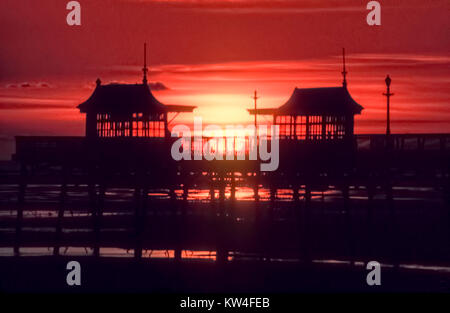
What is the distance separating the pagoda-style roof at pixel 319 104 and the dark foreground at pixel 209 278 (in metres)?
18.7

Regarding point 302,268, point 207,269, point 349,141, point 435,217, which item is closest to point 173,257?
point 207,269

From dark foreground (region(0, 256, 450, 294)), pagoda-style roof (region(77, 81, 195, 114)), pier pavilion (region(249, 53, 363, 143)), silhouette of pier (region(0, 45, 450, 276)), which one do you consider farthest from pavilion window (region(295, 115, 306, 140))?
dark foreground (region(0, 256, 450, 294))

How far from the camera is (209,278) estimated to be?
1075 inches

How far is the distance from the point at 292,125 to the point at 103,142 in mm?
13138

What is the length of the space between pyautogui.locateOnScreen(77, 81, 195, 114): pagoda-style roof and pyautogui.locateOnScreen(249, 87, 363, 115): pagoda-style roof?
17.3 feet

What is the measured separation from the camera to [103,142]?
1519 inches

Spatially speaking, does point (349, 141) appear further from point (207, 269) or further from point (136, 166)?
point (207, 269)

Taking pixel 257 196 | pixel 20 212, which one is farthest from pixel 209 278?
pixel 20 212

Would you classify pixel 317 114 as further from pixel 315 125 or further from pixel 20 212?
pixel 20 212

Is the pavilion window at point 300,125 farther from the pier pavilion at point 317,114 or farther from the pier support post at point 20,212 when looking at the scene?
the pier support post at point 20,212

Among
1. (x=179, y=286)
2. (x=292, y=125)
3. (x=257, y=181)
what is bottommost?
(x=179, y=286)

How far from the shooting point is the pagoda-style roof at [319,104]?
47625 mm

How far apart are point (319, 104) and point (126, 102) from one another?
10.4 meters

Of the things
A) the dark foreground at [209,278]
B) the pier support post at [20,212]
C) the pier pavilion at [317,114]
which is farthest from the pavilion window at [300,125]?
the dark foreground at [209,278]
